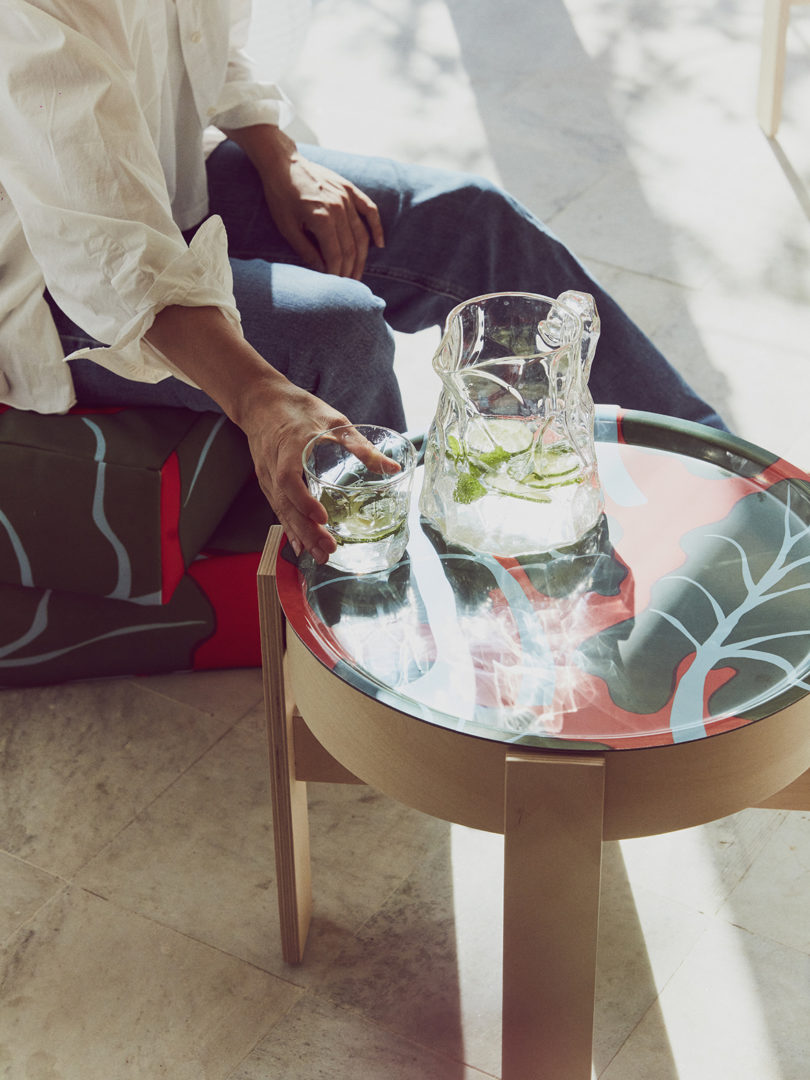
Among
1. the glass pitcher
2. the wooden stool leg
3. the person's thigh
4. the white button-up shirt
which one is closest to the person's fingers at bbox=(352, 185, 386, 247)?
the person's thigh

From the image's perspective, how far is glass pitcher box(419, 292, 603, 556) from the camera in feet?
3.33

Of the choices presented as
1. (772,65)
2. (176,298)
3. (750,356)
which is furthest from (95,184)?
(772,65)

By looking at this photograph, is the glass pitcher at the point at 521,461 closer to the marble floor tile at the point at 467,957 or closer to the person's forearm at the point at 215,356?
the person's forearm at the point at 215,356

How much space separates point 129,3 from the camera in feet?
3.99

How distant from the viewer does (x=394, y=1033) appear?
1146mm

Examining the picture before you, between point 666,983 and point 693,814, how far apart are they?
37cm

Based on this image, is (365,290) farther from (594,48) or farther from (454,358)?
(594,48)

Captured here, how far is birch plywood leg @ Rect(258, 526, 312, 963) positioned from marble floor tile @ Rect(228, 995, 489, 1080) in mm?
73

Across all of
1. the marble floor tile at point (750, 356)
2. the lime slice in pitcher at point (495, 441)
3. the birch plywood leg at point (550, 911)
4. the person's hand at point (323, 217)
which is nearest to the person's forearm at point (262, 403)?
the lime slice in pitcher at point (495, 441)

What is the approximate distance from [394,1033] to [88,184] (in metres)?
0.80

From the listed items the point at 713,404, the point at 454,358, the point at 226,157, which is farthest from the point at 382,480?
the point at 713,404

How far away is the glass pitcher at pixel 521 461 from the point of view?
101cm

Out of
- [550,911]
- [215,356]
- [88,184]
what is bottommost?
[550,911]

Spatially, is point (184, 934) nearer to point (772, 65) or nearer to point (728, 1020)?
point (728, 1020)
